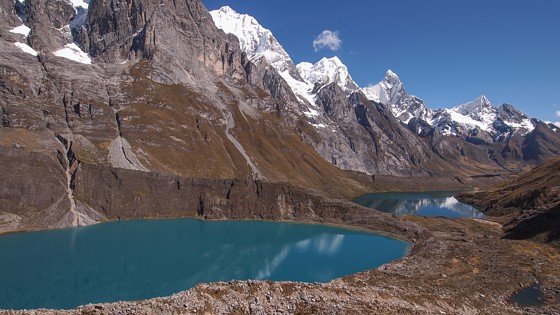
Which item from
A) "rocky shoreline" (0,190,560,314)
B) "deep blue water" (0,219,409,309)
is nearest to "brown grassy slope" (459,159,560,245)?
"rocky shoreline" (0,190,560,314)

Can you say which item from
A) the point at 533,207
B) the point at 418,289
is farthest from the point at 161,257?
the point at 533,207

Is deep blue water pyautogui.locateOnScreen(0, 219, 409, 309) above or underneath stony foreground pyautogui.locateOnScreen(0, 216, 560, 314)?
underneath

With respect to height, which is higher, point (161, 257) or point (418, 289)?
point (418, 289)

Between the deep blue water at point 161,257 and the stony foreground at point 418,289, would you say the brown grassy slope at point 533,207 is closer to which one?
the stony foreground at point 418,289

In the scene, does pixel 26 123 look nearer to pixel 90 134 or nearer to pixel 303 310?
pixel 90 134

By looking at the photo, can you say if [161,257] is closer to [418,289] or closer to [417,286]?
[417,286]

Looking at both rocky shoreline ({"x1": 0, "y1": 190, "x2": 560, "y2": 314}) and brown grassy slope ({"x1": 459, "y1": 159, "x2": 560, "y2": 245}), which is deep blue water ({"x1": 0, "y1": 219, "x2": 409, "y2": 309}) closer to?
rocky shoreline ({"x1": 0, "y1": 190, "x2": 560, "y2": 314})

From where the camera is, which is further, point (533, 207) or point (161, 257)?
point (533, 207)

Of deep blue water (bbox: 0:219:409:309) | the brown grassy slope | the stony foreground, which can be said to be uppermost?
the brown grassy slope
